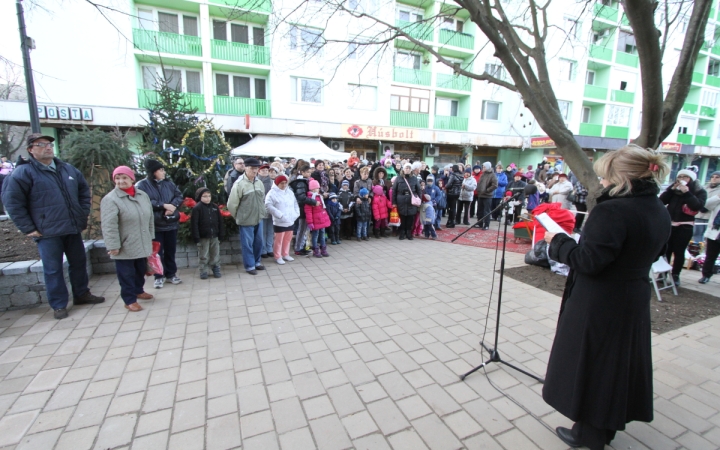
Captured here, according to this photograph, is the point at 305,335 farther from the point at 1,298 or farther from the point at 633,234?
the point at 1,298

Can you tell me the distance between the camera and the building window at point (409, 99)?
2097 centimetres

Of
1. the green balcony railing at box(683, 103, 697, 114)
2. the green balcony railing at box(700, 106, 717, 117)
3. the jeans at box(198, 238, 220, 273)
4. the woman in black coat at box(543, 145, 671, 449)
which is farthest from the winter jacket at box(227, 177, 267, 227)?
the green balcony railing at box(700, 106, 717, 117)

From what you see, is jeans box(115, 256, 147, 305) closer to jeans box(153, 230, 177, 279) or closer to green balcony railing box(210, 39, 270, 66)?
jeans box(153, 230, 177, 279)

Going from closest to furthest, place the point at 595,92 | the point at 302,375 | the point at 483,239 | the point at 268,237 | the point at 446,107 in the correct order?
the point at 302,375, the point at 268,237, the point at 483,239, the point at 446,107, the point at 595,92

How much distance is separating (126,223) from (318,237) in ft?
11.5

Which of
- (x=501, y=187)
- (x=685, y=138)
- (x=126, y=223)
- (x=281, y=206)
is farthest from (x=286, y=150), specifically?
(x=685, y=138)

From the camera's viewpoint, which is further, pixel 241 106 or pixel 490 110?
pixel 490 110

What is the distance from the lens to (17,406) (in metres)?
2.48

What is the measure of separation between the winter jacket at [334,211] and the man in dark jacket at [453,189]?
4.19m

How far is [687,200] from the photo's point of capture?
5145 millimetres

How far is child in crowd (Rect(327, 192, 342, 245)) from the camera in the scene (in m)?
7.34

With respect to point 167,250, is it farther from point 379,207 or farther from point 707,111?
point 707,111

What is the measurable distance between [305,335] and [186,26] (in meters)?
19.4

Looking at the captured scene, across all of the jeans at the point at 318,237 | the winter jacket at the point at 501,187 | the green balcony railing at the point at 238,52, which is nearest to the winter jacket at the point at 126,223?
the jeans at the point at 318,237
